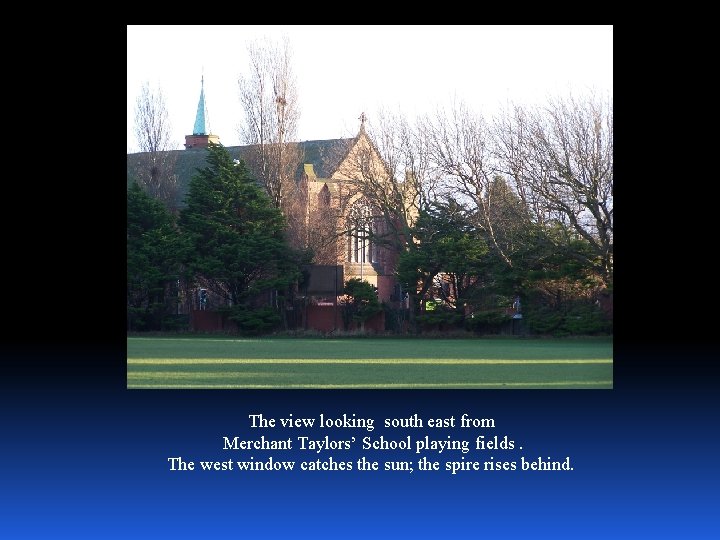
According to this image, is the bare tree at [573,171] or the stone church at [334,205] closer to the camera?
the bare tree at [573,171]

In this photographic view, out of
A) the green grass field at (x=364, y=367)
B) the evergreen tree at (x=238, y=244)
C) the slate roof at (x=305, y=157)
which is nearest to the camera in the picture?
the green grass field at (x=364, y=367)

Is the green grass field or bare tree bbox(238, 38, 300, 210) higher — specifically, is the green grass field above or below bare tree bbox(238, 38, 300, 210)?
below

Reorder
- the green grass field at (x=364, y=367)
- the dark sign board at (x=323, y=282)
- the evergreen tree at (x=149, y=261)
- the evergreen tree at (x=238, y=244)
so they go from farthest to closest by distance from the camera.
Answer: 1. the dark sign board at (x=323, y=282)
2. the evergreen tree at (x=238, y=244)
3. the evergreen tree at (x=149, y=261)
4. the green grass field at (x=364, y=367)

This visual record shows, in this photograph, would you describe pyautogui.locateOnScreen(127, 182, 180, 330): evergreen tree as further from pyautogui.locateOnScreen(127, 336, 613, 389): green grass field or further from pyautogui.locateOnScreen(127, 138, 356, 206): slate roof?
pyautogui.locateOnScreen(127, 336, 613, 389): green grass field

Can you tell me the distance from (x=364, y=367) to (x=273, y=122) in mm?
32117

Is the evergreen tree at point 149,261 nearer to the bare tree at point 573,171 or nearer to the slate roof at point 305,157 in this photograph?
the slate roof at point 305,157

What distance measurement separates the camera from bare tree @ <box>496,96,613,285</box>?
39.7 metres

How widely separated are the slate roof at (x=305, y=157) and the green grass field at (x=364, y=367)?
17603 mm

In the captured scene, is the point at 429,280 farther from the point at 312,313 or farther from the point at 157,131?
the point at 157,131

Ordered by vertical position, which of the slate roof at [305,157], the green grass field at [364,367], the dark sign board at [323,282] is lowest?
the green grass field at [364,367]

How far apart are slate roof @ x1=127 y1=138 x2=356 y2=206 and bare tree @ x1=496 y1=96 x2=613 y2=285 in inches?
448

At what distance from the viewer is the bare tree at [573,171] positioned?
39656 mm

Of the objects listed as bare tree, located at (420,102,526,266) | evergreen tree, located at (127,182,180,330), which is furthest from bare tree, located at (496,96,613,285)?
evergreen tree, located at (127,182,180,330)

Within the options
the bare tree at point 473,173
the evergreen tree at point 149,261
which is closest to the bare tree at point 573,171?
the bare tree at point 473,173
